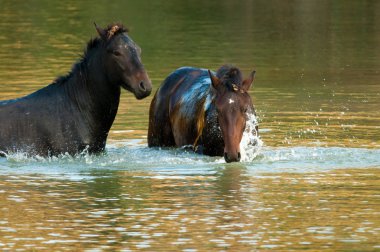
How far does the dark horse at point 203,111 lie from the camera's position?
16750mm

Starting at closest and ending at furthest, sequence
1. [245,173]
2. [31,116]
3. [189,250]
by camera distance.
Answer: [189,250]
[245,173]
[31,116]

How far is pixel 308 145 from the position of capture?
18719 millimetres

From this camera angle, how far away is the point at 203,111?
1766 centimetres

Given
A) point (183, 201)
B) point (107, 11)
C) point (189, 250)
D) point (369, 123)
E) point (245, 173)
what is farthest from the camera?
point (107, 11)

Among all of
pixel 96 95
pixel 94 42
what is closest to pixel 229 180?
pixel 96 95

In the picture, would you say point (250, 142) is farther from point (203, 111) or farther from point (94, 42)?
point (94, 42)

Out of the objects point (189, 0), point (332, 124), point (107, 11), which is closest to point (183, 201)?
point (332, 124)

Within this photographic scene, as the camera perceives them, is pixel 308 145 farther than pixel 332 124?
No

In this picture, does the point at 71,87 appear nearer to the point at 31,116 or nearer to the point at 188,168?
the point at 31,116

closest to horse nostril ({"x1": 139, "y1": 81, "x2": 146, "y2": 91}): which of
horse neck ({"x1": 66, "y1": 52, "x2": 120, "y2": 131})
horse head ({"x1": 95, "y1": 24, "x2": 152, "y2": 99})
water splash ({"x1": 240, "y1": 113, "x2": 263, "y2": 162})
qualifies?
horse head ({"x1": 95, "y1": 24, "x2": 152, "y2": 99})

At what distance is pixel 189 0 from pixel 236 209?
129ft

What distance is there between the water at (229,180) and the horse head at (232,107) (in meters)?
0.31

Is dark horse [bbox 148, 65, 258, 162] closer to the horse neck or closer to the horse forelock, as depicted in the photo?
the horse neck

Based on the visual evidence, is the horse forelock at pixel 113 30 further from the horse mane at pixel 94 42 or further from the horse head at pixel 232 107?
the horse head at pixel 232 107
